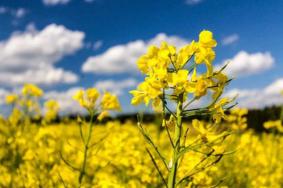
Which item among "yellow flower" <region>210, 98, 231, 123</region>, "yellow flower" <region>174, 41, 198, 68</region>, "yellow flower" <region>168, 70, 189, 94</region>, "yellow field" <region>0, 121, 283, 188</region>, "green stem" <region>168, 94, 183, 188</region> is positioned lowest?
"yellow field" <region>0, 121, 283, 188</region>

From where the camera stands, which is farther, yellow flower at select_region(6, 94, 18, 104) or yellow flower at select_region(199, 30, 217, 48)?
yellow flower at select_region(6, 94, 18, 104)

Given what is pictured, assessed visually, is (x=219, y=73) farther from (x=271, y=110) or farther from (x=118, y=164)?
(x=271, y=110)

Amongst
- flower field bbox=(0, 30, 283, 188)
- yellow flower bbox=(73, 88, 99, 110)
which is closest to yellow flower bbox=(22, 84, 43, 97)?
flower field bbox=(0, 30, 283, 188)

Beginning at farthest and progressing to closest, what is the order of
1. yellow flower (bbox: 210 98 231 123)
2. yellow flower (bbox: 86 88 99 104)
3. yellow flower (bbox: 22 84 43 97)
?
yellow flower (bbox: 22 84 43 97)
yellow flower (bbox: 86 88 99 104)
yellow flower (bbox: 210 98 231 123)

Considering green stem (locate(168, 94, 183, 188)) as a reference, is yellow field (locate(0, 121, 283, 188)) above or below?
below

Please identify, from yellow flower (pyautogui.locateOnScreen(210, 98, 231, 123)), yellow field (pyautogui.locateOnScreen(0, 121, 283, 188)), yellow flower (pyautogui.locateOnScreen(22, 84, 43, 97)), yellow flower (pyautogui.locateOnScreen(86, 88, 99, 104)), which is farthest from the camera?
yellow flower (pyautogui.locateOnScreen(22, 84, 43, 97))

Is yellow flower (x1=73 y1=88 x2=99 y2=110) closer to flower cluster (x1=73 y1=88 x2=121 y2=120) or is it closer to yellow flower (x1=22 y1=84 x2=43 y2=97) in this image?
flower cluster (x1=73 y1=88 x2=121 y2=120)

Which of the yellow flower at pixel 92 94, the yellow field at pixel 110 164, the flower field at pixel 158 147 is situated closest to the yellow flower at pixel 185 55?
the flower field at pixel 158 147

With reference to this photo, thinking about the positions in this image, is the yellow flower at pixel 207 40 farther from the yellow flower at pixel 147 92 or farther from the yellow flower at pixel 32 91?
the yellow flower at pixel 32 91

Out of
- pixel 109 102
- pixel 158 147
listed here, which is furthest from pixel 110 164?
pixel 158 147
